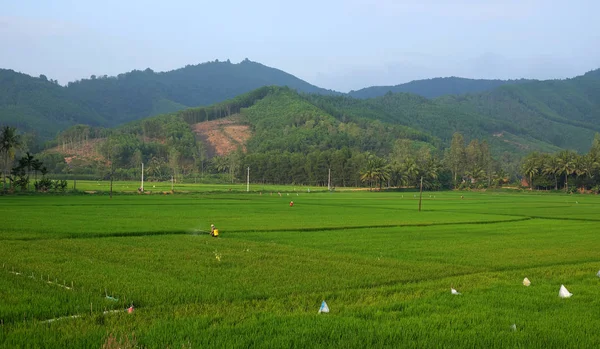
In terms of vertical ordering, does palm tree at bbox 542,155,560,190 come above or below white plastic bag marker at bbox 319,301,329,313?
above

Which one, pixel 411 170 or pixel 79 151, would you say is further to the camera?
pixel 79 151

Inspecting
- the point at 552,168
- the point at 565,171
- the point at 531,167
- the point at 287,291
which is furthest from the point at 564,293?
the point at 531,167

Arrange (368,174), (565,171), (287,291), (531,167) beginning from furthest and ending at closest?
(368,174) → (531,167) → (565,171) → (287,291)

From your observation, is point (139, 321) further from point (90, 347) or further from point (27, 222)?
point (27, 222)

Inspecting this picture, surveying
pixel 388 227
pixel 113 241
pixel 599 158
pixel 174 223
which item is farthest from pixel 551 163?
pixel 113 241

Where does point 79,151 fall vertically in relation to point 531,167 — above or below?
above

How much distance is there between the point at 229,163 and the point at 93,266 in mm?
150232

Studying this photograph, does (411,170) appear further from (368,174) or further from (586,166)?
(586,166)

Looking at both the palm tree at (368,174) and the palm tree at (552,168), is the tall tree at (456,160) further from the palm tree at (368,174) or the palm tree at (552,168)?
the palm tree at (368,174)

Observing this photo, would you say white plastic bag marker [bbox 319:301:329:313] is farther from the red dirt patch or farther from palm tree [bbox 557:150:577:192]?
the red dirt patch

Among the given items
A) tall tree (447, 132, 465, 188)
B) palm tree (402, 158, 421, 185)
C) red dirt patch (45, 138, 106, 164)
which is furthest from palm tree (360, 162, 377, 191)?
red dirt patch (45, 138, 106, 164)

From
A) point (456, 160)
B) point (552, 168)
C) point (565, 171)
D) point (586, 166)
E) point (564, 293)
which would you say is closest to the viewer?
point (564, 293)

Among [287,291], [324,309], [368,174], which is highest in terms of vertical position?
[368,174]

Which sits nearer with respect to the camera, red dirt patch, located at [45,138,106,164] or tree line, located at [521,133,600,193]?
tree line, located at [521,133,600,193]
